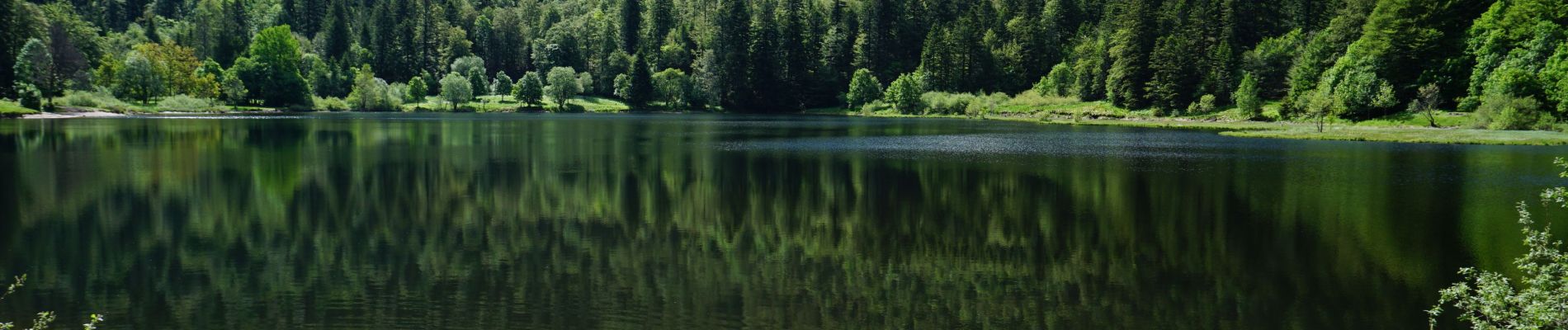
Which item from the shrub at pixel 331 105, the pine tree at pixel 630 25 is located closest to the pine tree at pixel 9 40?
the shrub at pixel 331 105

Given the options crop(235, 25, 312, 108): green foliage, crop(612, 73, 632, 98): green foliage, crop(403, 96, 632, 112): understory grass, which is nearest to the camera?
crop(235, 25, 312, 108): green foliage

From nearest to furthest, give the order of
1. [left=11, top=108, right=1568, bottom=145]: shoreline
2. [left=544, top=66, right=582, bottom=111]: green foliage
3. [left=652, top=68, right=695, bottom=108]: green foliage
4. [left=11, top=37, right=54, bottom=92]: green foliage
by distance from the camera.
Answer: [left=11, top=108, right=1568, bottom=145]: shoreline < [left=11, top=37, right=54, bottom=92]: green foliage < [left=544, top=66, right=582, bottom=111]: green foliage < [left=652, top=68, right=695, bottom=108]: green foliage

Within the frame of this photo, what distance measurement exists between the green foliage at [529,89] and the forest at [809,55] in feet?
0.88

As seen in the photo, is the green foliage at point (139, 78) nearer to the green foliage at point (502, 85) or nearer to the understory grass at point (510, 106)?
the understory grass at point (510, 106)

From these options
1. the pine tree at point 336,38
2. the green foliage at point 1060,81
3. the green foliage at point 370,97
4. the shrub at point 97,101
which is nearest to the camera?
the shrub at point 97,101

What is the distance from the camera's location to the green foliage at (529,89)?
13325 cm

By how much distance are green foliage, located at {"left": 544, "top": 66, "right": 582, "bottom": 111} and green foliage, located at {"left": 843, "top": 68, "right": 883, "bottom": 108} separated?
1679 inches

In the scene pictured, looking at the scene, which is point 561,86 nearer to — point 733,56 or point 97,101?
point 733,56

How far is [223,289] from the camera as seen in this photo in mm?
14898

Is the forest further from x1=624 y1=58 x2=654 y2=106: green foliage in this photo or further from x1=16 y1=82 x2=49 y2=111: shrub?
x1=624 y1=58 x2=654 y2=106: green foliage

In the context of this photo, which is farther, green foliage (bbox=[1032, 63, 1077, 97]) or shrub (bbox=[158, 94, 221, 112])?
green foliage (bbox=[1032, 63, 1077, 97])

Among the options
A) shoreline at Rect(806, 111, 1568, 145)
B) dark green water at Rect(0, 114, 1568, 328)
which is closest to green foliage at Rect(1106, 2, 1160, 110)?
shoreline at Rect(806, 111, 1568, 145)

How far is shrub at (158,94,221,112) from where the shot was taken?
109 m

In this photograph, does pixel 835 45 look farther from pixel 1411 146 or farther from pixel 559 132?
pixel 1411 146
